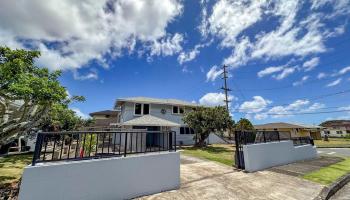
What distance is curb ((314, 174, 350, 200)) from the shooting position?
222 inches

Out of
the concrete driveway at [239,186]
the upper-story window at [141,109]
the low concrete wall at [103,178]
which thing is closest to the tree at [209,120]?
the upper-story window at [141,109]

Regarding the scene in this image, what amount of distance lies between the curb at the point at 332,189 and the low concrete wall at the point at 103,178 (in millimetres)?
4663

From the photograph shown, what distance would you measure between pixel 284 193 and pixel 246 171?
2.52m

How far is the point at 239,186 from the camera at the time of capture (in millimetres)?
6285

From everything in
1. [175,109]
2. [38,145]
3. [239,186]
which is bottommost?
[239,186]

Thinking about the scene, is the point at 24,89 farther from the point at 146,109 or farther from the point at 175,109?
the point at 175,109

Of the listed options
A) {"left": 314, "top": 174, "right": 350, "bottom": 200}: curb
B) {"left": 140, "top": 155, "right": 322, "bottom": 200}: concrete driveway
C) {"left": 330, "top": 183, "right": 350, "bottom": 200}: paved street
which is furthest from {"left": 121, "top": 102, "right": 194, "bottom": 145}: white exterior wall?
{"left": 330, "top": 183, "right": 350, "bottom": 200}: paved street

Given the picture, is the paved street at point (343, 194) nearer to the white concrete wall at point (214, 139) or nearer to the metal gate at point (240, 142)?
the metal gate at point (240, 142)

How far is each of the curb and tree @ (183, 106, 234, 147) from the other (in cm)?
1044

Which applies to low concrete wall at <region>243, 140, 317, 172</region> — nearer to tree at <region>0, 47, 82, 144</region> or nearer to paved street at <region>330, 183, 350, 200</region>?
paved street at <region>330, 183, 350, 200</region>

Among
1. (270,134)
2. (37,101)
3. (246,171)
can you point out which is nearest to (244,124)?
(270,134)

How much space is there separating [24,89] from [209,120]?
1505cm

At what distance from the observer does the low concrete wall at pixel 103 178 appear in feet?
12.5

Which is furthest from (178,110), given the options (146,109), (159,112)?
(146,109)
